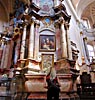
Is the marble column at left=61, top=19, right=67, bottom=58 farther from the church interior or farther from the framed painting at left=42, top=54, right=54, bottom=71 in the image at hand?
the framed painting at left=42, top=54, right=54, bottom=71

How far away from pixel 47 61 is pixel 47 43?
111cm

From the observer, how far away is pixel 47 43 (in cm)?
898

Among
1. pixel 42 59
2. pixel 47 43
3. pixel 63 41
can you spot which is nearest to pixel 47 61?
pixel 42 59

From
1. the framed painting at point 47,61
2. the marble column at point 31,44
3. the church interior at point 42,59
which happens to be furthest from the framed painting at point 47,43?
the marble column at point 31,44

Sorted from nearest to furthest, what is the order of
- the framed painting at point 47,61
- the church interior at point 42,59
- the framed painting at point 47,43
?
→ the church interior at point 42,59, the framed painting at point 47,61, the framed painting at point 47,43

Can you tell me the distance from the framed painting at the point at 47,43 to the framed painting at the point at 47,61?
0.35 m

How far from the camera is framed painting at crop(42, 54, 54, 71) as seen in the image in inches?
328

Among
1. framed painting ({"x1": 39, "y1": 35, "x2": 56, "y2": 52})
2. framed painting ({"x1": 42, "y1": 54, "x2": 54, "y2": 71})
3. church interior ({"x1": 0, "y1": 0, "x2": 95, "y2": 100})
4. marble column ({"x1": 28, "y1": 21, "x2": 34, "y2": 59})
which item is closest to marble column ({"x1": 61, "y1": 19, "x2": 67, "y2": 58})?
church interior ({"x1": 0, "y1": 0, "x2": 95, "y2": 100})

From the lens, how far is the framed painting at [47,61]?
27.3 ft

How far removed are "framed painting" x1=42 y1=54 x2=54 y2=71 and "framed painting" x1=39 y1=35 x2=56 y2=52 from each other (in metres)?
0.35

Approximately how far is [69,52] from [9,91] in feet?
12.9

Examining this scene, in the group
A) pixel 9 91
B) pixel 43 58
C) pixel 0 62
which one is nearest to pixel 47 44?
pixel 43 58

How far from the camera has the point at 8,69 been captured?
1079 cm

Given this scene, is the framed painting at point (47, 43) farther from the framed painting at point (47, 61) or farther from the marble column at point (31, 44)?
the marble column at point (31, 44)
